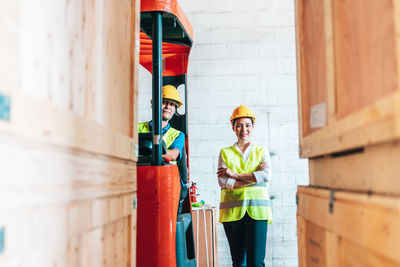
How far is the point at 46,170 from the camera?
1214 millimetres

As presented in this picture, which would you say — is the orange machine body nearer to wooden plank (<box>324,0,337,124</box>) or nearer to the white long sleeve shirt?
wooden plank (<box>324,0,337,124</box>)

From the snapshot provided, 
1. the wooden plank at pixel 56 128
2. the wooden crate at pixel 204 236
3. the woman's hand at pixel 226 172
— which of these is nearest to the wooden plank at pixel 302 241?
the wooden plank at pixel 56 128

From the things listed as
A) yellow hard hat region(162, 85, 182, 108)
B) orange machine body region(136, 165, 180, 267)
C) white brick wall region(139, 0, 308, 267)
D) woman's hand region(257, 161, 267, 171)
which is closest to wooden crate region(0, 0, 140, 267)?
orange machine body region(136, 165, 180, 267)

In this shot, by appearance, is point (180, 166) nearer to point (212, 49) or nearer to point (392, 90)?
point (392, 90)

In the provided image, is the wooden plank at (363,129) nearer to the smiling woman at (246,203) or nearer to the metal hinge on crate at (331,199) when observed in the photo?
the metal hinge on crate at (331,199)

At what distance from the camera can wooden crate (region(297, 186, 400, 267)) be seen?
110 cm

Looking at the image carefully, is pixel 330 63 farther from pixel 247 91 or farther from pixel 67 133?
pixel 247 91

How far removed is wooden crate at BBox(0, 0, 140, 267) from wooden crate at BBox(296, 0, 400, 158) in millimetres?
947

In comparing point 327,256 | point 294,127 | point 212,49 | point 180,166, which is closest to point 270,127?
point 294,127

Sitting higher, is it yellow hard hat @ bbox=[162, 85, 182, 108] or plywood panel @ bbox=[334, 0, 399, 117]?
yellow hard hat @ bbox=[162, 85, 182, 108]

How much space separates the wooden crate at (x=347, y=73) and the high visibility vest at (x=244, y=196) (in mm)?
1850

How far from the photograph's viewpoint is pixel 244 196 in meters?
3.98

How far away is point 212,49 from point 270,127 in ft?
4.85

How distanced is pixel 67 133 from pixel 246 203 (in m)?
2.86
